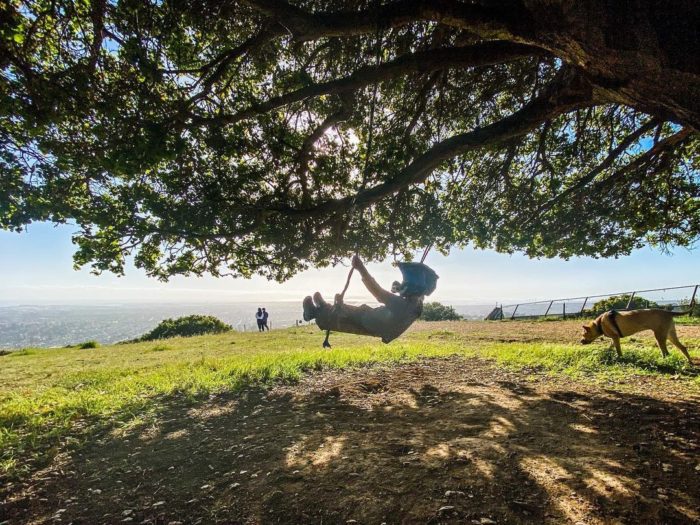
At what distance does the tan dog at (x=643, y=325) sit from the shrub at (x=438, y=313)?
82.3 feet

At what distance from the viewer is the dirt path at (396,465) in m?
2.79

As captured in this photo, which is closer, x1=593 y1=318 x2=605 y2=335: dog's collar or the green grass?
the green grass

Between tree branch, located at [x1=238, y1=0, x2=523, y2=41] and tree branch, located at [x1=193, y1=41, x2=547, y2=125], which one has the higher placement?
tree branch, located at [x1=193, y1=41, x2=547, y2=125]

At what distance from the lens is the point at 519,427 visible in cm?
435

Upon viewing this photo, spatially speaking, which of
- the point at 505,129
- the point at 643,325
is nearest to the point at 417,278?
the point at 505,129

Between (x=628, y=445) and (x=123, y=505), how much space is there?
5.17 metres

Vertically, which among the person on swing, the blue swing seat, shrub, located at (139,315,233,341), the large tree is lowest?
shrub, located at (139,315,233,341)

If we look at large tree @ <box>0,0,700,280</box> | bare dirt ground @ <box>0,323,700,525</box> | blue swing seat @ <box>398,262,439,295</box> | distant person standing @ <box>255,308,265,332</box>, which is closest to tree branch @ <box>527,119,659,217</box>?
large tree @ <box>0,0,700,280</box>

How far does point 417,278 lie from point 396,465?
9.60ft

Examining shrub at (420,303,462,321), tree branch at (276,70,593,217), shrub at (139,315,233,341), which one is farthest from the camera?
shrub at (420,303,462,321)

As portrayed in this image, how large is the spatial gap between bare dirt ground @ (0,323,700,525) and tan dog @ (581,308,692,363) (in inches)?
95.0

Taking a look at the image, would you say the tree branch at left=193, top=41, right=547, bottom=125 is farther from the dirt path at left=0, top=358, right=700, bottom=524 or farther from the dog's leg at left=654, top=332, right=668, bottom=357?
the dog's leg at left=654, top=332, right=668, bottom=357

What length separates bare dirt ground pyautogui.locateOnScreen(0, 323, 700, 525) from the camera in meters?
2.79

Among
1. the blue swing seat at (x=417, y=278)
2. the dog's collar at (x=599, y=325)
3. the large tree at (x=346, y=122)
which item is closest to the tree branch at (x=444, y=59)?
the large tree at (x=346, y=122)
